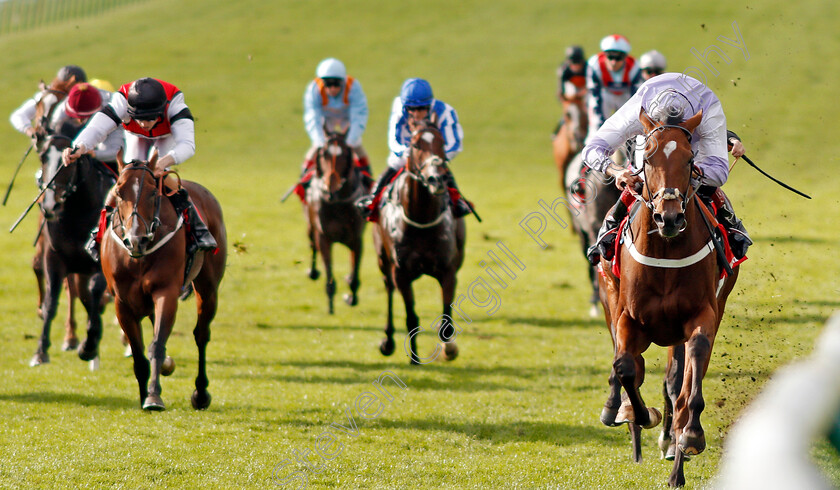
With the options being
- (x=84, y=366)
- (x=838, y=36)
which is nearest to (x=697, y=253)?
(x=84, y=366)

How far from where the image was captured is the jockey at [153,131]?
670 centimetres

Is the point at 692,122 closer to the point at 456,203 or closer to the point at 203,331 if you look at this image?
the point at 456,203

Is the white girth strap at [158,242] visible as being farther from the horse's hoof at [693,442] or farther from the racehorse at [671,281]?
the horse's hoof at [693,442]

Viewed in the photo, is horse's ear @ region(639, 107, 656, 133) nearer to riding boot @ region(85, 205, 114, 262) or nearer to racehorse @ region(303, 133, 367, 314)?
riding boot @ region(85, 205, 114, 262)

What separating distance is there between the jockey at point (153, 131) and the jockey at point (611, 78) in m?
5.54

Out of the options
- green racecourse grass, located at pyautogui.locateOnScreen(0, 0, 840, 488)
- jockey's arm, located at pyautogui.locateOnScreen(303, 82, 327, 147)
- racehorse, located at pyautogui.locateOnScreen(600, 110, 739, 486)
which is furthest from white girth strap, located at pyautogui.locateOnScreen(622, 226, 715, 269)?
jockey's arm, located at pyautogui.locateOnScreen(303, 82, 327, 147)

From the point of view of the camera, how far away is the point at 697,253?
5.18 meters

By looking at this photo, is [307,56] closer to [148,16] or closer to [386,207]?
[148,16]

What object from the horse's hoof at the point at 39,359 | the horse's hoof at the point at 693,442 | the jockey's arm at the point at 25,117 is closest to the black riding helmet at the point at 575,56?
the jockey's arm at the point at 25,117

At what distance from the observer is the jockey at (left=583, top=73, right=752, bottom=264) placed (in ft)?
17.1

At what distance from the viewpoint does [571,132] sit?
1403 cm

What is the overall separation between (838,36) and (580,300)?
85.0ft

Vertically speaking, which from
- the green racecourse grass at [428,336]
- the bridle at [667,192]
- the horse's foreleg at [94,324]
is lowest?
the green racecourse grass at [428,336]

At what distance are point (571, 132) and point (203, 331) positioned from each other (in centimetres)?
808
